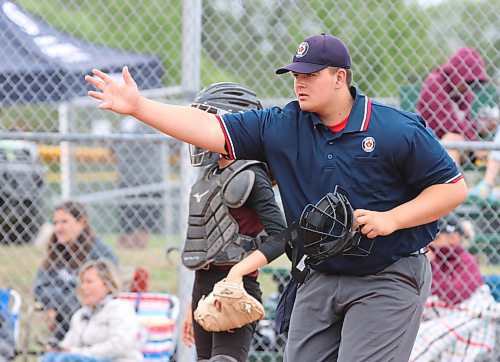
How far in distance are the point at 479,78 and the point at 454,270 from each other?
3.97 feet

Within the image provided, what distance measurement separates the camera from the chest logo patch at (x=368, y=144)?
11.3 feet

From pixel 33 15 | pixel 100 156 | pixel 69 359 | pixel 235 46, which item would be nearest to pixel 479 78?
pixel 235 46

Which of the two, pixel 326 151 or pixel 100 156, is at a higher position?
pixel 326 151

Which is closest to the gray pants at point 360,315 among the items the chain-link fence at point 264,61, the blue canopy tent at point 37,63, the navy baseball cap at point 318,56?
the navy baseball cap at point 318,56

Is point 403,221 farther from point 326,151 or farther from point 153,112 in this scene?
point 153,112

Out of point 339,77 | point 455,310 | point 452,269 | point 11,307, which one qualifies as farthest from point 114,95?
point 11,307

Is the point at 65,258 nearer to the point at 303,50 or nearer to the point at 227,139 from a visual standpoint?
the point at 227,139

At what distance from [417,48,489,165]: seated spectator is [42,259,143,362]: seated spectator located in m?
2.29

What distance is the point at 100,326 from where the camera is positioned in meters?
5.93

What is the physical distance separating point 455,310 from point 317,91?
8.40ft

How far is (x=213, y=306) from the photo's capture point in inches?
155

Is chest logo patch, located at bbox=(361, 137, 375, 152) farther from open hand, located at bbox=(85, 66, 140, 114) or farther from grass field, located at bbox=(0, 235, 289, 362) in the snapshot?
grass field, located at bbox=(0, 235, 289, 362)

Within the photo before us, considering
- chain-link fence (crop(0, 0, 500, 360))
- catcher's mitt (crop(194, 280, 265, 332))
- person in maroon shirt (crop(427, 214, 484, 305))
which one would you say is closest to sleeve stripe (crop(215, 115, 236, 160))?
catcher's mitt (crop(194, 280, 265, 332))

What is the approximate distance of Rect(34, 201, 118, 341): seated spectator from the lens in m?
6.60
